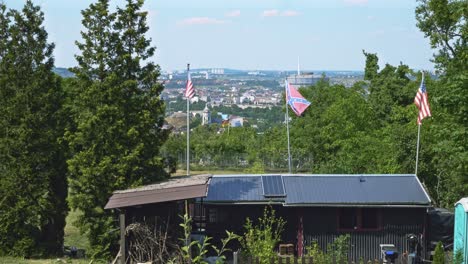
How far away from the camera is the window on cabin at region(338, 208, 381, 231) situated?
21.9 metres

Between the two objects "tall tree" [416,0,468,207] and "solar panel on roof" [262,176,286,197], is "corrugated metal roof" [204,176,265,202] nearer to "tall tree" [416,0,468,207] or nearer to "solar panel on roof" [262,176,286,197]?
"solar panel on roof" [262,176,286,197]

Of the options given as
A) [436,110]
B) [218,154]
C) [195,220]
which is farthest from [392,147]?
[218,154]

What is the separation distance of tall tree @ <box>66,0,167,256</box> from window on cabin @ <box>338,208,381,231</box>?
20.3 ft

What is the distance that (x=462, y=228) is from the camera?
19.5 m

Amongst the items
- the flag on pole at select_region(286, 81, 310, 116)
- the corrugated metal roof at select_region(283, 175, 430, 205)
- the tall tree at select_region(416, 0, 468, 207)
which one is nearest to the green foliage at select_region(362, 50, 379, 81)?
the tall tree at select_region(416, 0, 468, 207)

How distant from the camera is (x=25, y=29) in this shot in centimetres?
2242

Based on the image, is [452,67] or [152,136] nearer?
[152,136]

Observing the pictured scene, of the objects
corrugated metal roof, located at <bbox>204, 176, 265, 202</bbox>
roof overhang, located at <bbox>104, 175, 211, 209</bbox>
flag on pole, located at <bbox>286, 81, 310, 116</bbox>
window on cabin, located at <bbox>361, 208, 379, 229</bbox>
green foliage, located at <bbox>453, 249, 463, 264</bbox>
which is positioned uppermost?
flag on pole, located at <bbox>286, 81, 310, 116</bbox>

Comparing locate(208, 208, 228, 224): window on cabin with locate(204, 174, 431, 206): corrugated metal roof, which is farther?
locate(208, 208, 228, 224): window on cabin

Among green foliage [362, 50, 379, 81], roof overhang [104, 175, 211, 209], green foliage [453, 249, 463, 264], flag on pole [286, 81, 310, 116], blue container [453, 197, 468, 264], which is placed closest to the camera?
roof overhang [104, 175, 211, 209]

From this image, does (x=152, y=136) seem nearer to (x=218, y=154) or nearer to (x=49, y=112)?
(x=49, y=112)

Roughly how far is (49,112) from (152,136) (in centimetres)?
369

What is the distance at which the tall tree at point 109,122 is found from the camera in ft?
69.5

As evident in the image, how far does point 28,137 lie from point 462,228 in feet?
45.5
